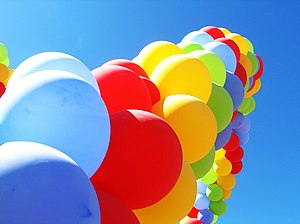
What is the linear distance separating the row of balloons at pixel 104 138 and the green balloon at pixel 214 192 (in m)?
2.37

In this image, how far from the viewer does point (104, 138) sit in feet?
6.65

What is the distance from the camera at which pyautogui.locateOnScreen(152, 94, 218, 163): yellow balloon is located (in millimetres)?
2846

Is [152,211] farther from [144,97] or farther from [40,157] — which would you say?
[40,157]

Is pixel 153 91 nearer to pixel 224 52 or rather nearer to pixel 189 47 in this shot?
pixel 189 47

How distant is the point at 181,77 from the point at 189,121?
555mm

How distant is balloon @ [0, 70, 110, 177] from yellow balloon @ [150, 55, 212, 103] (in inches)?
52.6

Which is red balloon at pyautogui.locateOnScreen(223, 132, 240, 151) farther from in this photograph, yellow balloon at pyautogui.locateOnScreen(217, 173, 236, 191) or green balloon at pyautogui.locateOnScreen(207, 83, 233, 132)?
green balloon at pyautogui.locateOnScreen(207, 83, 233, 132)

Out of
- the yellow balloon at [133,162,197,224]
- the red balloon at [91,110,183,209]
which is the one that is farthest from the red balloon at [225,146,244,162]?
the red balloon at [91,110,183,209]

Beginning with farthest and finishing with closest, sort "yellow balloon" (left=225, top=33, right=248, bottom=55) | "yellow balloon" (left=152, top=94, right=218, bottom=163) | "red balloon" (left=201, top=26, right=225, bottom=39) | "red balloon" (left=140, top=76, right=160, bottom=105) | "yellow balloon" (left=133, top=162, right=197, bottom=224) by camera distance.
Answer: "yellow balloon" (left=225, top=33, right=248, bottom=55), "red balloon" (left=201, top=26, right=225, bottom=39), "red balloon" (left=140, top=76, right=160, bottom=105), "yellow balloon" (left=152, top=94, right=218, bottom=163), "yellow balloon" (left=133, top=162, right=197, bottom=224)

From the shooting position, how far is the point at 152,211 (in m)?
2.59

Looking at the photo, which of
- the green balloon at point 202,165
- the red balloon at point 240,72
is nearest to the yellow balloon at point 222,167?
the red balloon at point 240,72

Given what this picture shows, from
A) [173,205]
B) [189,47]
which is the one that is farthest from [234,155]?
[173,205]

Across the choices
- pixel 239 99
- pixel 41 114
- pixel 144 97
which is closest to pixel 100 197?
pixel 41 114

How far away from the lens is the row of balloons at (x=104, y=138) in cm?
142
